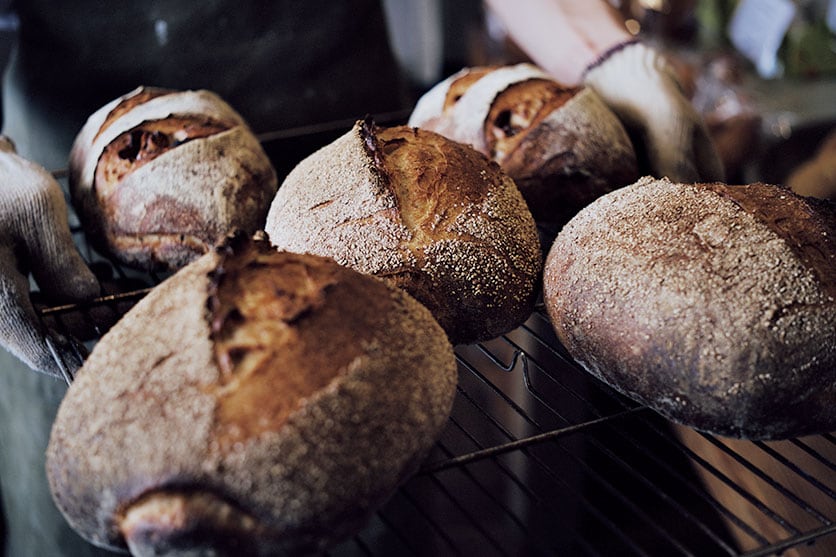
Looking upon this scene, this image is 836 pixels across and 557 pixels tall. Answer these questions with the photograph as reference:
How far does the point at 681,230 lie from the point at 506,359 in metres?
1.20

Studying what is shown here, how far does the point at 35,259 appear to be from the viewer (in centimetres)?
168

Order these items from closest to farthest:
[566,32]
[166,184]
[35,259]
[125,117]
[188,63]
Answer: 1. [35,259]
2. [166,184]
3. [125,117]
4. [566,32]
5. [188,63]

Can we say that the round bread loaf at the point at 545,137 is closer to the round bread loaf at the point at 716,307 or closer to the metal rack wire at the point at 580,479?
the metal rack wire at the point at 580,479

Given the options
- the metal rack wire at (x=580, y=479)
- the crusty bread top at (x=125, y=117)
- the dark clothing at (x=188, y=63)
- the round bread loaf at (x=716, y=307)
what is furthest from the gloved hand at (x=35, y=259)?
the round bread loaf at (x=716, y=307)

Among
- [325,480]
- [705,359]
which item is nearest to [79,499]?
[325,480]

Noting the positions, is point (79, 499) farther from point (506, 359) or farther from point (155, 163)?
point (506, 359)

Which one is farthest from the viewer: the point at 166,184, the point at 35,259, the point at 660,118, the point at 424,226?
the point at 660,118

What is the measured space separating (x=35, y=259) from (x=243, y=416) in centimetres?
93

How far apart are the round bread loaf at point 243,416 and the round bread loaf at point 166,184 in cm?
69

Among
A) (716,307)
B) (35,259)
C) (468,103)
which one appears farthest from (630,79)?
(35,259)

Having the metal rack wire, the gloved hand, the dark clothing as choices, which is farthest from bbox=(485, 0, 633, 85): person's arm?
the gloved hand

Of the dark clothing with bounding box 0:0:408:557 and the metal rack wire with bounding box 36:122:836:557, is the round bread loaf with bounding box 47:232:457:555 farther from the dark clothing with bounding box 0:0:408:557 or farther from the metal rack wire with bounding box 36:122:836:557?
the dark clothing with bounding box 0:0:408:557

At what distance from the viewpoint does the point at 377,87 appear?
2.86m

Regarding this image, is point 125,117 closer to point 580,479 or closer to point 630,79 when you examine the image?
point 630,79
